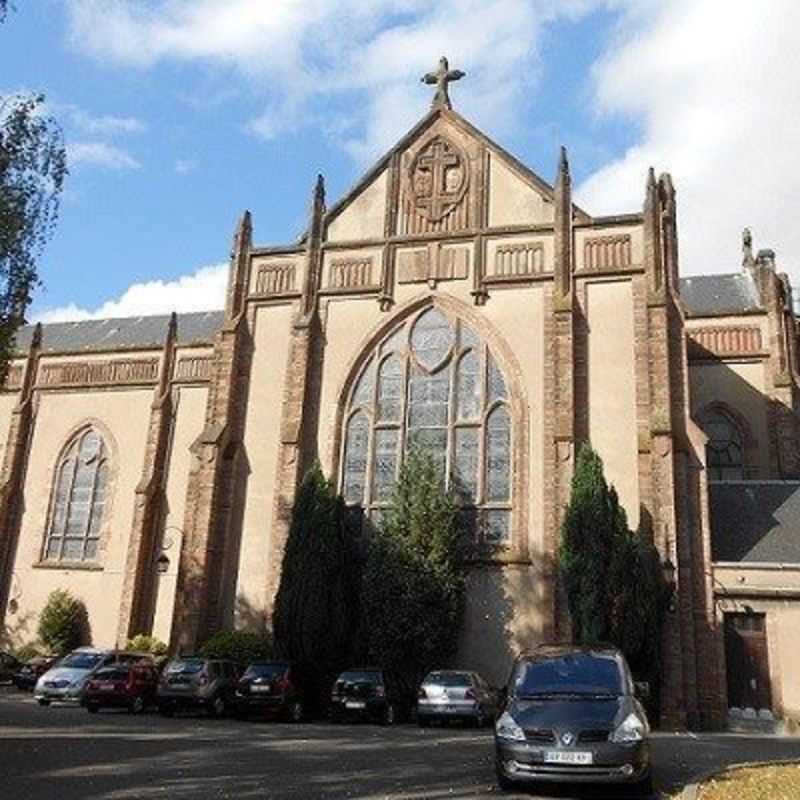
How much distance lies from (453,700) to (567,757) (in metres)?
10.5

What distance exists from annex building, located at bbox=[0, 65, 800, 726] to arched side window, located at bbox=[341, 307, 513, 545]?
0.07m

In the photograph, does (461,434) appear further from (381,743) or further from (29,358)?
(29,358)

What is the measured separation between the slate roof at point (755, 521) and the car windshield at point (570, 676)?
43.4 feet

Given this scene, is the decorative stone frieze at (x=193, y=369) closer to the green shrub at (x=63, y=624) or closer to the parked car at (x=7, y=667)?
the green shrub at (x=63, y=624)

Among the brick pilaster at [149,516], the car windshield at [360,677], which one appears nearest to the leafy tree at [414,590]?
the car windshield at [360,677]

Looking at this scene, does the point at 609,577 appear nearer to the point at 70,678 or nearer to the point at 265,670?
the point at 265,670

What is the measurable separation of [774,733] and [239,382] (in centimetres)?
1839

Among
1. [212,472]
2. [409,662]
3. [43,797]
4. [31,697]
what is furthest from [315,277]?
[43,797]

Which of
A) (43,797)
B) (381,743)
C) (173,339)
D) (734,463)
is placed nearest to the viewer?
(43,797)

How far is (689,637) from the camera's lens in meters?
22.5

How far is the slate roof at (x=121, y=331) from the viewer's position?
40.1 metres

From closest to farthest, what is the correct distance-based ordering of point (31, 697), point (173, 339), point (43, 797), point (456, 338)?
1. point (43, 797)
2. point (31, 697)
3. point (456, 338)
4. point (173, 339)

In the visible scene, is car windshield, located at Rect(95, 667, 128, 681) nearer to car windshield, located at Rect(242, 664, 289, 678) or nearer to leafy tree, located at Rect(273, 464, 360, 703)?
car windshield, located at Rect(242, 664, 289, 678)

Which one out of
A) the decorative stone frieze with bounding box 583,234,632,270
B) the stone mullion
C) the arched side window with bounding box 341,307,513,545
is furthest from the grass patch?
the stone mullion
